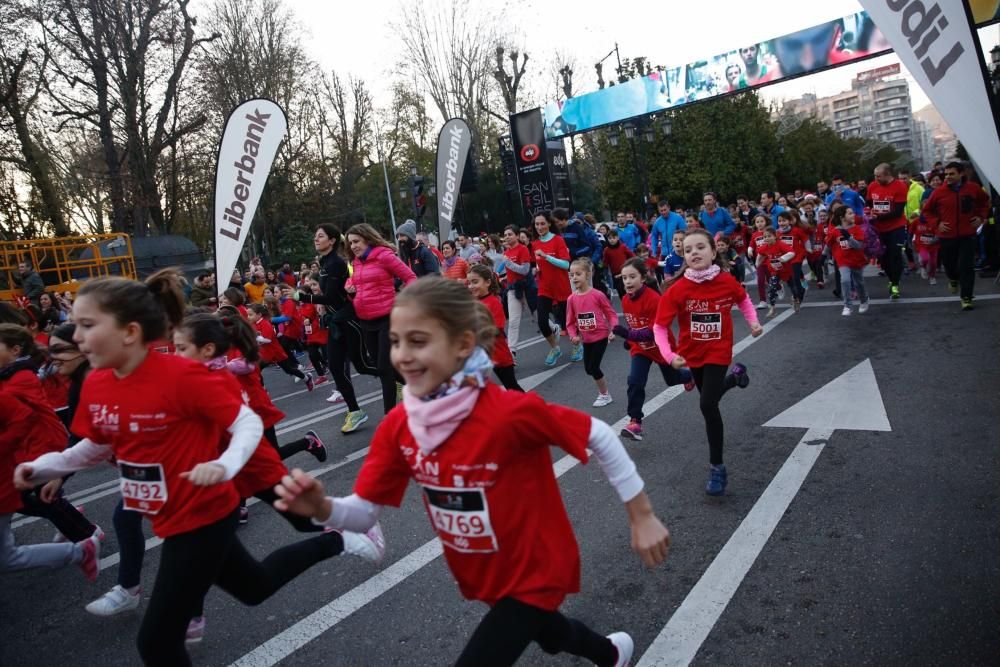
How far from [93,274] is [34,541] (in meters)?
14.4

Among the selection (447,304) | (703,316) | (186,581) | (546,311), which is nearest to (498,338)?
(703,316)

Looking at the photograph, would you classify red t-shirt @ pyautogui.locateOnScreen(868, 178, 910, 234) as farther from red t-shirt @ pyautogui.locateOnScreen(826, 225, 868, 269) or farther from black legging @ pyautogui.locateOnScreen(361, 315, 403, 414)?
black legging @ pyautogui.locateOnScreen(361, 315, 403, 414)

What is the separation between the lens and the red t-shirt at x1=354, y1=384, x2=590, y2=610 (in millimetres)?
2111

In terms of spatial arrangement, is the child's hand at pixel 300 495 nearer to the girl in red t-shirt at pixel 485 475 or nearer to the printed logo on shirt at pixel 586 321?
the girl in red t-shirt at pixel 485 475

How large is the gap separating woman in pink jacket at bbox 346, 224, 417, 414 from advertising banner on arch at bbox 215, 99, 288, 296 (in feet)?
7.65

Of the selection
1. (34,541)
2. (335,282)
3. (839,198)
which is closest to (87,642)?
(34,541)

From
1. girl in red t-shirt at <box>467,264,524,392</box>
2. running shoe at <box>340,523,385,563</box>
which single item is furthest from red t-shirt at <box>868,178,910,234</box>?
running shoe at <box>340,523,385,563</box>

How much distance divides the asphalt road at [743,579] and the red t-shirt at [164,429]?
40.6 inches

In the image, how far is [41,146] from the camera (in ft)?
77.0

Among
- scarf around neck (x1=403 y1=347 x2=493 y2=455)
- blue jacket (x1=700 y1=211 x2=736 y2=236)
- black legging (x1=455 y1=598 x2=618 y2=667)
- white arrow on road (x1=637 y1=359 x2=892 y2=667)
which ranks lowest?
white arrow on road (x1=637 y1=359 x2=892 y2=667)

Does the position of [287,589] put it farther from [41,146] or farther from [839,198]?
[41,146]

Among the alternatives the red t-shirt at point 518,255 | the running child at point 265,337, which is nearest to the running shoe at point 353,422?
the running child at point 265,337

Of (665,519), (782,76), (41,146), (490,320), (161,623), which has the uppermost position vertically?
(41,146)

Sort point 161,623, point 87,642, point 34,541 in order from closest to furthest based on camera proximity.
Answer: point 161,623
point 87,642
point 34,541
